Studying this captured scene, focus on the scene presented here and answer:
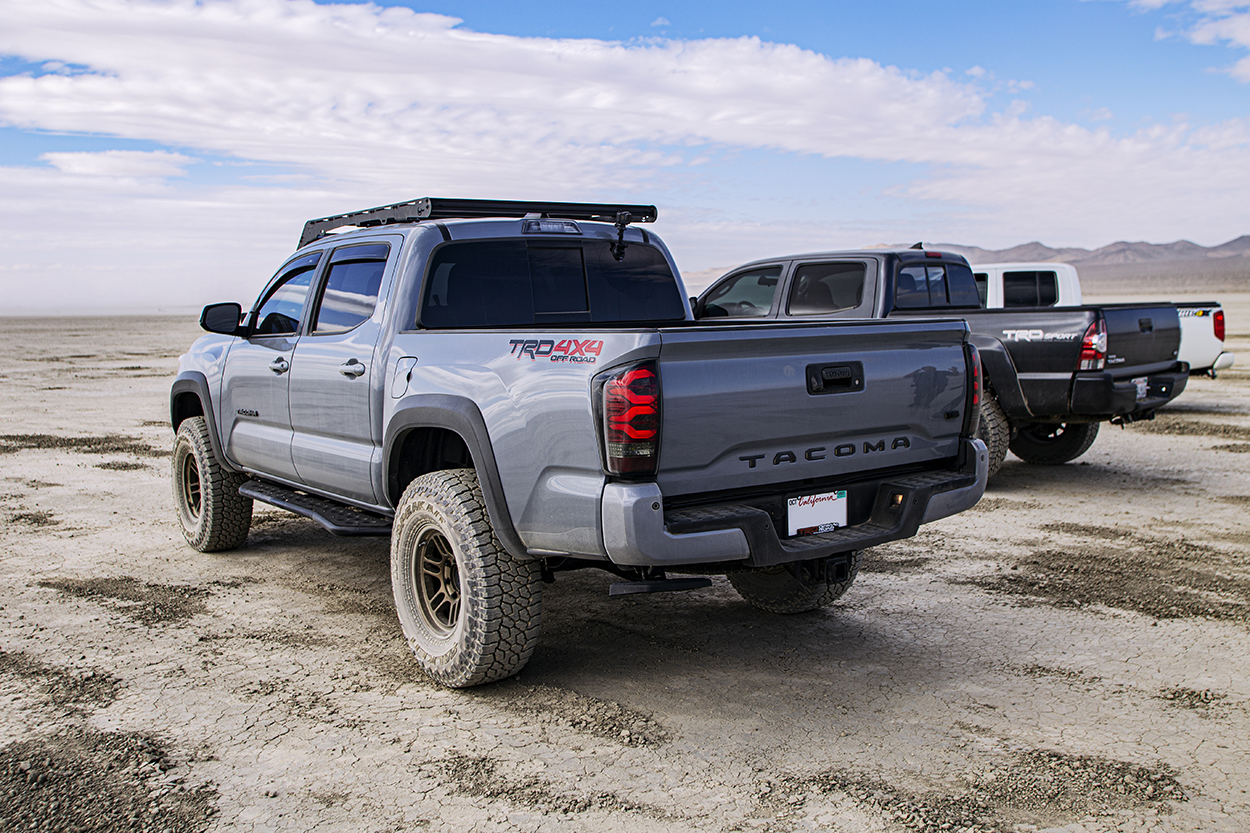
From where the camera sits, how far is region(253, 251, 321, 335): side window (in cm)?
568

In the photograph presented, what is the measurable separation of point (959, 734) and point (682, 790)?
3.78 feet

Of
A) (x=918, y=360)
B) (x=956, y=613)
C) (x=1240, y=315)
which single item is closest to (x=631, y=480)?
(x=918, y=360)

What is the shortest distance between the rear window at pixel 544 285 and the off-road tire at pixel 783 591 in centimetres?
152

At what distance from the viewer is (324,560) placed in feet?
21.1

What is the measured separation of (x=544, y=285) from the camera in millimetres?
5098

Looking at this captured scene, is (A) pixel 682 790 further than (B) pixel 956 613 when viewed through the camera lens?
No

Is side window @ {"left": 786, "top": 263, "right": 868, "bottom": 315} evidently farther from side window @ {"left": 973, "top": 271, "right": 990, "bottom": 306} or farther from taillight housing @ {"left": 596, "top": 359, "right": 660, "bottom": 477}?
taillight housing @ {"left": 596, "top": 359, "right": 660, "bottom": 477}

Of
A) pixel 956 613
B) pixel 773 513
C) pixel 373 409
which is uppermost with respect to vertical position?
pixel 373 409

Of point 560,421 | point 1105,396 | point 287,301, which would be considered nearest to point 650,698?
point 560,421

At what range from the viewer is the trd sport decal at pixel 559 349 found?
3.52 m

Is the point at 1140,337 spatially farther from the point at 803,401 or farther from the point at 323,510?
the point at 323,510

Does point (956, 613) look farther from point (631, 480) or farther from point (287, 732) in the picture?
point (287, 732)

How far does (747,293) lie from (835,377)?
19.5 ft

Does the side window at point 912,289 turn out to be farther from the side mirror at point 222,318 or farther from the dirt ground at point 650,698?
the side mirror at point 222,318
